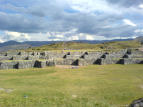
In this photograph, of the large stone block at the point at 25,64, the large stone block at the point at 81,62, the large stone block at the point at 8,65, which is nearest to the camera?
the large stone block at the point at 8,65

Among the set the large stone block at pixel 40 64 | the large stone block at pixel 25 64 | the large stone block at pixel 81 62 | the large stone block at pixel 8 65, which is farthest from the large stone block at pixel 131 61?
the large stone block at pixel 8 65

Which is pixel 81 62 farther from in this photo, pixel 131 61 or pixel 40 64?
pixel 131 61

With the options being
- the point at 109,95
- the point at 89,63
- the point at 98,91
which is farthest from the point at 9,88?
the point at 89,63

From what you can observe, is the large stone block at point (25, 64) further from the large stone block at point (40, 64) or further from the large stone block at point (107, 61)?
the large stone block at point (107, 61)

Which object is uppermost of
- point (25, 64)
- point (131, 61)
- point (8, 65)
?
point (131, 61)

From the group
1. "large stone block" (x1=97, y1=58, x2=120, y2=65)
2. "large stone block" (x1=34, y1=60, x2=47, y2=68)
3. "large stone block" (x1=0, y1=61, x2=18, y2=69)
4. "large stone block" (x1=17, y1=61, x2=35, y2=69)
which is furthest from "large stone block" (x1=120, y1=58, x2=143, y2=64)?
"large stone block" (x1=0, y1=61, x2=18, y2=69)

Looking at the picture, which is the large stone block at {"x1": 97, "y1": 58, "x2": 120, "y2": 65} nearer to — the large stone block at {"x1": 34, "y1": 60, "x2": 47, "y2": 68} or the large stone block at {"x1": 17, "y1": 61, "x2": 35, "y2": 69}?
the large stone block at {"x1": 34, "y1": 60, "x2": 47, "y2": 68}

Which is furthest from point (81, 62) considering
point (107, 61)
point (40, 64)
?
point (40, 64)

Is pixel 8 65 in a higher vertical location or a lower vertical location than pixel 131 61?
lower

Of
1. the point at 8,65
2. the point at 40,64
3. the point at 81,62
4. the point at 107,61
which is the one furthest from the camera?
the point at 107,61

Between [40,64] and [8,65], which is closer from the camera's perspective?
[8,65]

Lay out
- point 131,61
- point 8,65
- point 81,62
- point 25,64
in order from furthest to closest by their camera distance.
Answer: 1. point 131,61
2. point 81,62
3. point 25,64
4. point 8,65

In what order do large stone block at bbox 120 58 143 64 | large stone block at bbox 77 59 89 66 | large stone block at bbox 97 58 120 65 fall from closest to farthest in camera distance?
large stone block at bbox 77 59 89 66 → large stone block at bbox 120 58 143 64 → large stone block at bbox 97 58 120 65

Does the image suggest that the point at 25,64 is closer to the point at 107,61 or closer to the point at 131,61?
the point at 107,61
